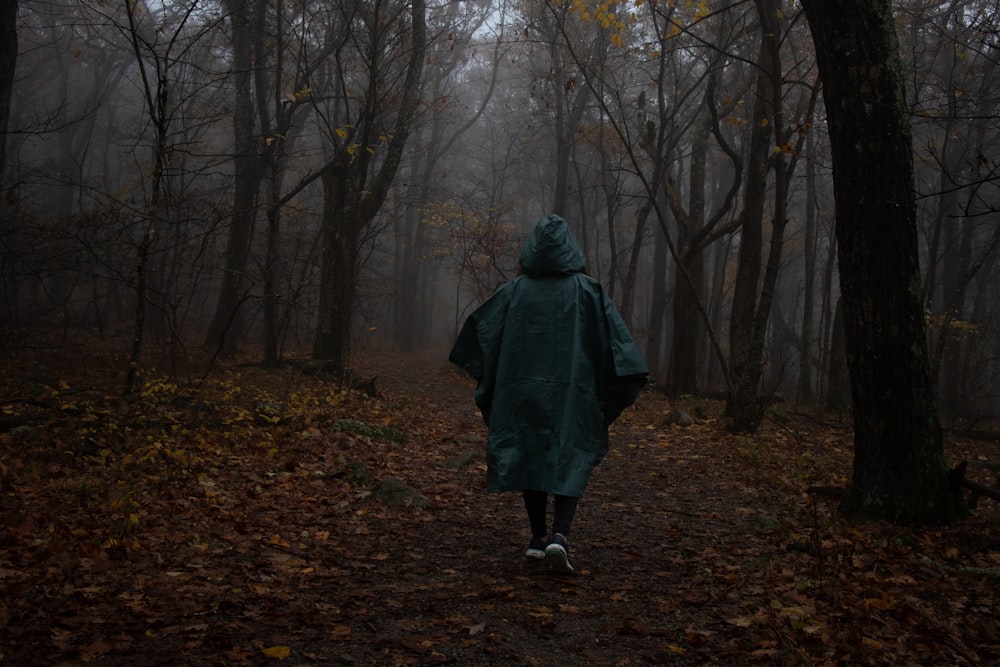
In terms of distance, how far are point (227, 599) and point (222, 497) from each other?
1.96 meters

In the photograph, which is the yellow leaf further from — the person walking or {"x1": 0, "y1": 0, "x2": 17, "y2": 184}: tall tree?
{"x1": 0, "y1": 0, "x2": 17, "y2": 184}: tall tree

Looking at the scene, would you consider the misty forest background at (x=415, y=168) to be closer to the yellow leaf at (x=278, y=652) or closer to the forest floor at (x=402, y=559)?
the forest floor at (x=402, y=559)

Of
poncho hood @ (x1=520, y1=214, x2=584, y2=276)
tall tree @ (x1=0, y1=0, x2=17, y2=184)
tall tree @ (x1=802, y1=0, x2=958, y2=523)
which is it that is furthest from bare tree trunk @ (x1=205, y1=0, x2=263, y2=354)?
tall tree @ (x1=802, y1=0, x2=958, y2=523)

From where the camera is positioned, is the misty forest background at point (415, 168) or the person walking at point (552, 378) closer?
the person walking at point (552, 378)

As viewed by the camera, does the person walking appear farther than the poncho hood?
No

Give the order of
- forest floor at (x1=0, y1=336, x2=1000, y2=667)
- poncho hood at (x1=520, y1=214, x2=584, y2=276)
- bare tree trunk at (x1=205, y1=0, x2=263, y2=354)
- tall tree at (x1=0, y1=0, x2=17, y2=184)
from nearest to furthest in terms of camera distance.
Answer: forest floor at (x1=0, y1=336, x2=1000, y2=667) → poncho hood at (x1=520, y1=214, x2=584, y2=276) → tall tree at (x1=0, y1=0, x2=17, y2=184) → bare tree trunk at (x1=205, y1=0, x2=263, y2=354)

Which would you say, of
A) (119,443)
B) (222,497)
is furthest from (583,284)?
(119,443)

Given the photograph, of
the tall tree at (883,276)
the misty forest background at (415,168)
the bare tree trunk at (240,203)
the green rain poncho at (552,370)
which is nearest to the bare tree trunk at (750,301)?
the misty forest background at (415,168)

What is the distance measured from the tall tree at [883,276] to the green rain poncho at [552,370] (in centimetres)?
180

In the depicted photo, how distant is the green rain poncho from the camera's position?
450 centimetres

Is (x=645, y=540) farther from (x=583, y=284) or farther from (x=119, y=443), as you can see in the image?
(x=119, y=443)

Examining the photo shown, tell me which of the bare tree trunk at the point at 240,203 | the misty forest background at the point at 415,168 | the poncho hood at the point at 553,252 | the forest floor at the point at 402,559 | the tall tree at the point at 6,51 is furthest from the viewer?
the bare tree trunk at the point at 240,203

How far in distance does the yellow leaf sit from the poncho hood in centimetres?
266

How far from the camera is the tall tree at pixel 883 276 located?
16.4 ft
